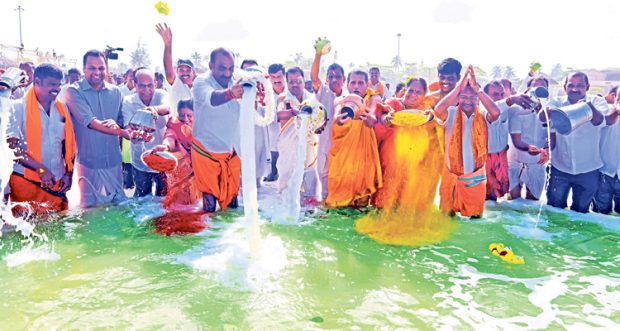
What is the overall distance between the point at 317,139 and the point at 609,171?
366 cm

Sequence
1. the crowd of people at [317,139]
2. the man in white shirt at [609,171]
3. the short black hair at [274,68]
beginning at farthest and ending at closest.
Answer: the short black hair at [274,68], the man in white shirt at [609,171], the crowd of people at [317,139]

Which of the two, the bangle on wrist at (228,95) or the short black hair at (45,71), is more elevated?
the short black hair at (45,71)

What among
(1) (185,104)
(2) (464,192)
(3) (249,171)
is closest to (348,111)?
(2) (464,192)

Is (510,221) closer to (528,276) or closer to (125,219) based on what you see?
(528,276)

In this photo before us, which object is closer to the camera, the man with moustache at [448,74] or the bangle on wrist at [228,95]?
the bangle on wrist at [228,95]

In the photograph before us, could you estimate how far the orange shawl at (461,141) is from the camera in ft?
17.6

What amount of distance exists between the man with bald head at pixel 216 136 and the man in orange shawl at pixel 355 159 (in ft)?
4.14

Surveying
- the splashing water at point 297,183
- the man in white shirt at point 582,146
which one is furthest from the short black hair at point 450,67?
the splashing water at point 297,183

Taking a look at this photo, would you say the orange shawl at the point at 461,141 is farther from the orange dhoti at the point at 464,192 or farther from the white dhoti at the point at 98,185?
the white dhoti at the point at 98,185

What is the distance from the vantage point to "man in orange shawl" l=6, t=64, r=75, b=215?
4.93m

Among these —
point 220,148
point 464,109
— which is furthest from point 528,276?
point 220,148

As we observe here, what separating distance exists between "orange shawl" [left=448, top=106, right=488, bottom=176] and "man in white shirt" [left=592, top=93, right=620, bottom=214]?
167cm

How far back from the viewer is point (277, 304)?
3.29 metres

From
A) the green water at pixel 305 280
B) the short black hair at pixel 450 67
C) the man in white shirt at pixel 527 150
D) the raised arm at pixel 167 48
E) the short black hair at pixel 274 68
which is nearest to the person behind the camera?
the green water at pixel 305 280
